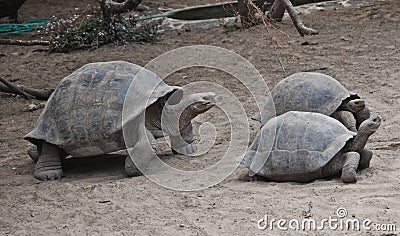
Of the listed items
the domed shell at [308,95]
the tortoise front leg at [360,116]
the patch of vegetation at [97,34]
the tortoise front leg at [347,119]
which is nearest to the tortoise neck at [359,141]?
the tortoise front leg at [347,119]

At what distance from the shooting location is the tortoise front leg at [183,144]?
19.1 ft

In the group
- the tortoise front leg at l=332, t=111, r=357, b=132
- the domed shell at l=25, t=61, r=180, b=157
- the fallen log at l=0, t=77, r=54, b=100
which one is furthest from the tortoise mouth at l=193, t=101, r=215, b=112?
the fallen log at l=0, t=77, r=54, b=100

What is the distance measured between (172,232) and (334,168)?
142cm

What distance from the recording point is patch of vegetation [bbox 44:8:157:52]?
10.9 metres

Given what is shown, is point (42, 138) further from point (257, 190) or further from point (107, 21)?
point (107, 21)

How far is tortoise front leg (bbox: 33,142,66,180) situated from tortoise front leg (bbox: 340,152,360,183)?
7.59 feet

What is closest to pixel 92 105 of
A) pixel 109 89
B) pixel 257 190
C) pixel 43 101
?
pixel 109 89

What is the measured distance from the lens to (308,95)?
5820mm

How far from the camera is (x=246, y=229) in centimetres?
389

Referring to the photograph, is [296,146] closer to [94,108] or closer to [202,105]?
[202,105]

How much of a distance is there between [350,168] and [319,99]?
1317mm

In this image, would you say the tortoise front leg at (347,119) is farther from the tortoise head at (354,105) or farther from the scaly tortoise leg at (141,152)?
the scaly tortoise leg at (141,152)

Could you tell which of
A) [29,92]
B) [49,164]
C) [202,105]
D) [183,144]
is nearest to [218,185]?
[202,105]

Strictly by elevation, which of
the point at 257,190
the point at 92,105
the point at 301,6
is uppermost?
the point at 92,105
